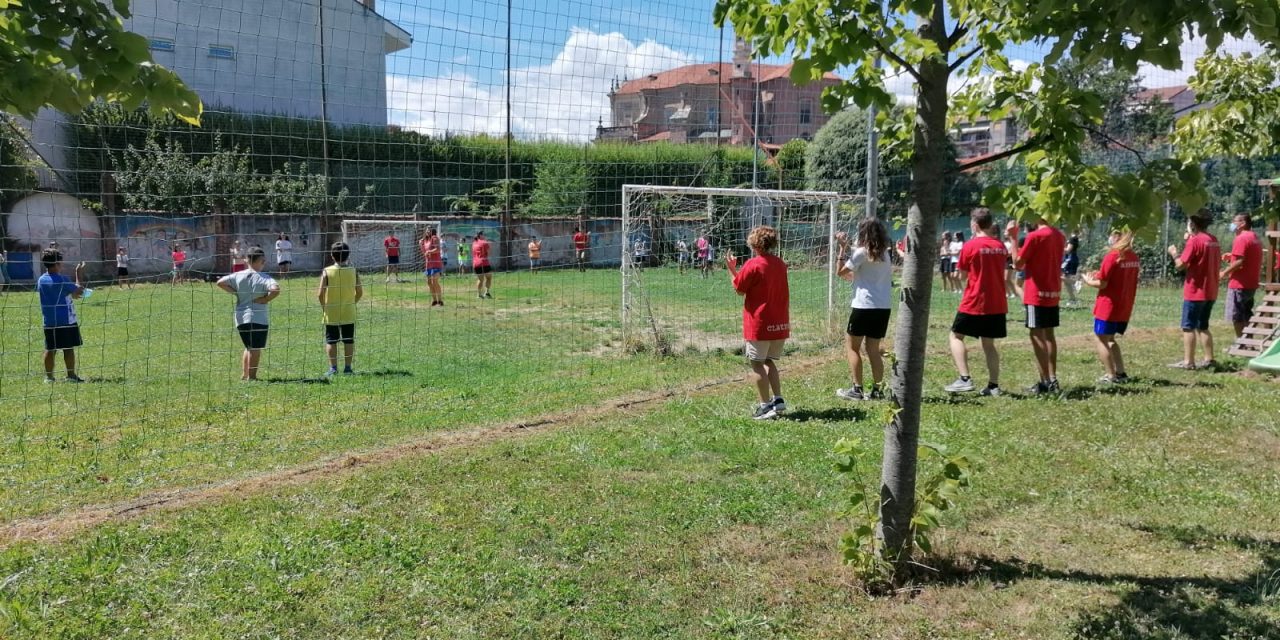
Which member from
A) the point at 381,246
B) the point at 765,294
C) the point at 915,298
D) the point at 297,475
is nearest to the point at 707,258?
the point at 381,246

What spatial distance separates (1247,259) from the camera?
31.4 feet

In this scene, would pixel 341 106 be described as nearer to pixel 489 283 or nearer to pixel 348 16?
pixel 348 16

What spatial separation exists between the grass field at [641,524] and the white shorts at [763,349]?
54cm

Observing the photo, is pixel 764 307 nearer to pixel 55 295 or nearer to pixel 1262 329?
pixel 1262 329

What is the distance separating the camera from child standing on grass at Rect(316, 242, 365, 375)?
9.28 meters

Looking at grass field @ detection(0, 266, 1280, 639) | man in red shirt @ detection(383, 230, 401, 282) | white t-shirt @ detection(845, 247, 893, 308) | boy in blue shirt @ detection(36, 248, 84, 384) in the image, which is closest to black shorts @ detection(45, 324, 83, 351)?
boy in blue shirt @ detection(36, 248, 84, 384)

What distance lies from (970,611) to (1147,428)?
3877mm

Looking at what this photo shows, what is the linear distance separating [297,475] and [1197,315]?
8843 millimetres

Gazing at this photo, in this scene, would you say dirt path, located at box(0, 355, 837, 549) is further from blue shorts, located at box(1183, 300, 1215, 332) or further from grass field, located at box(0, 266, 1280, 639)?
blue shorts, located at box(1183, 300, 1215, 332)

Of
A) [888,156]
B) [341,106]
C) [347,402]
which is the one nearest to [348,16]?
[341,106]

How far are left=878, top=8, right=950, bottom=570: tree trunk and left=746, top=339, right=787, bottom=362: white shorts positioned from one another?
3.05 meters

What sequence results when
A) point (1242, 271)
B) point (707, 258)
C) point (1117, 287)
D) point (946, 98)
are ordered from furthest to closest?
point (707, 258) → point (1242, 271) → point (1117, 287) → point (946, 98)

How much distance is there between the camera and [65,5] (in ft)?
7.98

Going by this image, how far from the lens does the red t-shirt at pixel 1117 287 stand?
26.1ft
